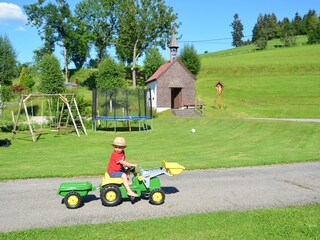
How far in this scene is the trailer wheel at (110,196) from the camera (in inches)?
314

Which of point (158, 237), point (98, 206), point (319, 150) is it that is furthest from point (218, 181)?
point (319, 150)

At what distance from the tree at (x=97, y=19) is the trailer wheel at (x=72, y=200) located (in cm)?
6153

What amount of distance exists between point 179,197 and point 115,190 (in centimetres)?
168

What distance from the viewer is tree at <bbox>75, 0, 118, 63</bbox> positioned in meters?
66.2

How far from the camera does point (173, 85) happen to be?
4622 centimetres

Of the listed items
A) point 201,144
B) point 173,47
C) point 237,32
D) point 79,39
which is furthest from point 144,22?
point 237,32

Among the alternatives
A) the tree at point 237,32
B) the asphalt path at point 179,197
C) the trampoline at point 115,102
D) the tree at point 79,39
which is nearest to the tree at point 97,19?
the tree at point 79,39

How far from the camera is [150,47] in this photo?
59688mm

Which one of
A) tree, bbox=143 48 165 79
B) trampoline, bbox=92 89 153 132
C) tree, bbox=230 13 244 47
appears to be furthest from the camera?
tree, bbox=230 13 244 47

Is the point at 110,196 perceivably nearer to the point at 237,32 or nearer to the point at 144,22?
the point at 144,22

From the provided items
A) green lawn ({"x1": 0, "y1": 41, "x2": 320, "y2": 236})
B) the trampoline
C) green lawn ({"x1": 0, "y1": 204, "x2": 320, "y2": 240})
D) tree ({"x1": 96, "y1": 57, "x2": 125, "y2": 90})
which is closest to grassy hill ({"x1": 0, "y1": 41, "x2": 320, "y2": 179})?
green lawn ({"x1": 0, "y1": 41, "x2": 320, "y2": 236})

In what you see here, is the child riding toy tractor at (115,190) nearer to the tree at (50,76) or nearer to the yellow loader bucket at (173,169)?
the yellow loader bucket at (173,169)

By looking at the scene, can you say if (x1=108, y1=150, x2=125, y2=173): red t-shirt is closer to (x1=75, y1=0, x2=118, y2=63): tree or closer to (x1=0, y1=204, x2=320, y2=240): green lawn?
(x1=0, y1=204, x2=320, y2=240): green lawn

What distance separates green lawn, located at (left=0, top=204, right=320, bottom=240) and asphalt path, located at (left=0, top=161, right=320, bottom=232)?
0.55 metres
